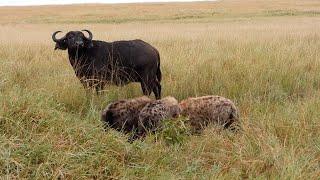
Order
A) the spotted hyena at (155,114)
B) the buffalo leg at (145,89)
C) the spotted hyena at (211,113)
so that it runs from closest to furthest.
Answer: the spotted hyena at (155,114) < the spotted hyena at (211,113) < the buffalo leg at (145,89)

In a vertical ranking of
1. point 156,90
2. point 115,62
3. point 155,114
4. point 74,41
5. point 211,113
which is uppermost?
point 74,41

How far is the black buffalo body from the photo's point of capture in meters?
8.02

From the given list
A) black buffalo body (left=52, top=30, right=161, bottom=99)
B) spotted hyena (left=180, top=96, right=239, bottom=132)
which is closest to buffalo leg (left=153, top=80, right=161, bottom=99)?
black buffalo body (left=52, top=30, right=161, bottom=99)

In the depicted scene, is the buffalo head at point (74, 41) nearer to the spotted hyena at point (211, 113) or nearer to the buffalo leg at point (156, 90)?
the buffalo leg at point (156, 90)

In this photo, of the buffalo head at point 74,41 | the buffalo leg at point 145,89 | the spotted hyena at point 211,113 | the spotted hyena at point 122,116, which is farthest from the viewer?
the buffalo head at point 74,41

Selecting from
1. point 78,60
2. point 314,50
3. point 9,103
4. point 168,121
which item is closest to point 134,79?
point 78,60

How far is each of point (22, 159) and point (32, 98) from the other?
1.17 meters

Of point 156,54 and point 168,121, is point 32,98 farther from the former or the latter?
point 156,54

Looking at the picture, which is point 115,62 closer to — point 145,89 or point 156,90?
point 145,89

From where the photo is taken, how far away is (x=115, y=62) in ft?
27.2

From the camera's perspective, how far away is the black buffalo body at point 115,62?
802 centimetres

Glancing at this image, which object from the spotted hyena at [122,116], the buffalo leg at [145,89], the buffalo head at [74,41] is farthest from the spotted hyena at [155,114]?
the buffalo head at [74,41]

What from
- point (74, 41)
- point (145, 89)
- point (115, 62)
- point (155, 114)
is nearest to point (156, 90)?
point (145, 89)

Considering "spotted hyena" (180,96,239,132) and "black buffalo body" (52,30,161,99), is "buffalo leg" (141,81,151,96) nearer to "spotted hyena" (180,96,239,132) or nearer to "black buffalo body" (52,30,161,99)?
"black buffalo body" (52,30,161,99)
